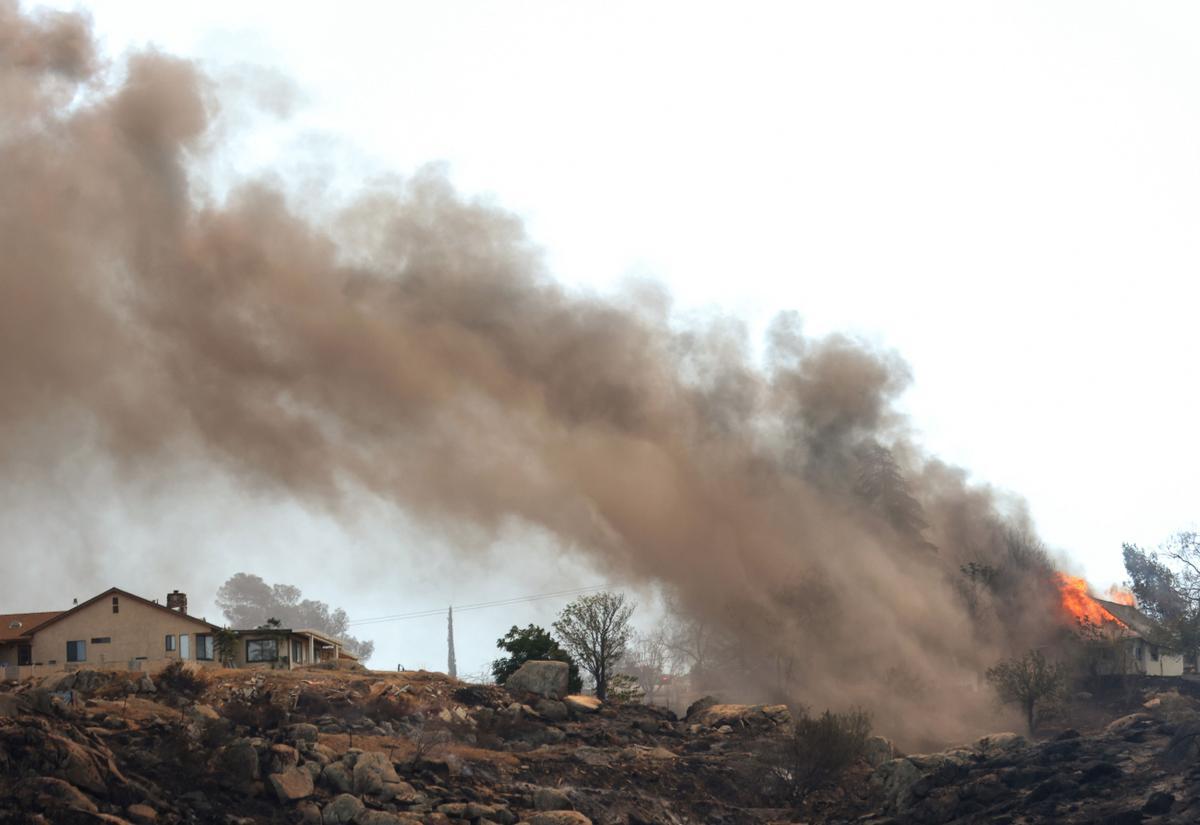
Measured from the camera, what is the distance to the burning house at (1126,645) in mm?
106375

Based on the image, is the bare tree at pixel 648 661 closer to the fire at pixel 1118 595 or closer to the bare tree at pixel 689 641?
the bare tree at pixel 689 641

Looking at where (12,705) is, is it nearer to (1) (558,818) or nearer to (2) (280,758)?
(2) (280,758)

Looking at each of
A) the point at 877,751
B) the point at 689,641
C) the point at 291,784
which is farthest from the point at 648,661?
the point at 291,784

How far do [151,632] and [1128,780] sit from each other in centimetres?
5244

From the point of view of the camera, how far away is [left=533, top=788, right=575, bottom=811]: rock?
6112 centimetres

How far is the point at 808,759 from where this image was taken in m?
73.3

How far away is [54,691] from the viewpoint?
65.2m

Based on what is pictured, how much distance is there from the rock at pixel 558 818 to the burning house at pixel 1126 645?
60.5 meters

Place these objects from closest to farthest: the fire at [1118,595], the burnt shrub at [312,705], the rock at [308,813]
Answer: the rock at [308,813], the burnt shrub at [312,705], the fire at [1118,595]

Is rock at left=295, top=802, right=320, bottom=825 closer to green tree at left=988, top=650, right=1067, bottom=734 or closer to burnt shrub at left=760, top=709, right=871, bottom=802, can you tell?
burnt shrub at left=760, top=709, right=871, bottom=802

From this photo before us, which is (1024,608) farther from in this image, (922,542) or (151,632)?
(151,632)

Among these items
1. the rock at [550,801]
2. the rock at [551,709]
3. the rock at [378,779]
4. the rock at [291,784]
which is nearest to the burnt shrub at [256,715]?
the rock at [291,784]

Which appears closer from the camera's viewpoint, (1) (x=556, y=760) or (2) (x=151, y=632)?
(1) (x=556, y=760)

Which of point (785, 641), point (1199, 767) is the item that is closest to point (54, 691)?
point (1199, 767)
